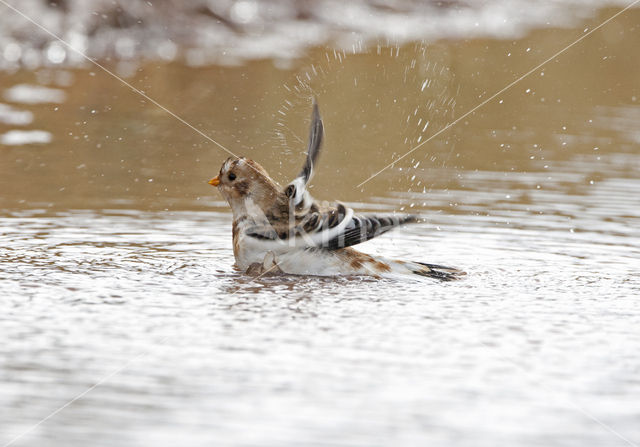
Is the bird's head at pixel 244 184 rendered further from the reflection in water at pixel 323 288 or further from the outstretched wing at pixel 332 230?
the reflection in water at pixel 323 288

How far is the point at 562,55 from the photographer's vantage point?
775 inches

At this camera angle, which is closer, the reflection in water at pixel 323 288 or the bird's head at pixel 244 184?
the reflection in water at pixel 323 288

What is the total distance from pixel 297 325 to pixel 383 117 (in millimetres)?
8717

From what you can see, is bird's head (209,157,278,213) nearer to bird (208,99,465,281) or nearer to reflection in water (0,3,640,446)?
bird (208,99,465,281)

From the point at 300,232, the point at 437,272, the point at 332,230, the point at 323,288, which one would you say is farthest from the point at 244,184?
the point at 437,272

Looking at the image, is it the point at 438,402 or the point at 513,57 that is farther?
the point at 513,57

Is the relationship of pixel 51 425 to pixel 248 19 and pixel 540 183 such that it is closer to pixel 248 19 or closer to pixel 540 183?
pixel 540 183

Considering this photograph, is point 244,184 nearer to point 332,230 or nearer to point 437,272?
point 332,230

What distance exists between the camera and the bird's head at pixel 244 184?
685 cm

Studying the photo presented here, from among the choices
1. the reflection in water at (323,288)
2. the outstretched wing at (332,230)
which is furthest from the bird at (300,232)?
the reflection in water at (323,288)

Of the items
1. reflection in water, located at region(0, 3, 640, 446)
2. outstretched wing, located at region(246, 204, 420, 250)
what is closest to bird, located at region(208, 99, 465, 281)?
outstretched wing, located at region(246, 204, 420, 250)

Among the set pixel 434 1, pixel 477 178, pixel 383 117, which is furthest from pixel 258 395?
pixel 434 1

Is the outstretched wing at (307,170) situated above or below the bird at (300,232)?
above

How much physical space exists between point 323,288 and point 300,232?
0.37 metres
